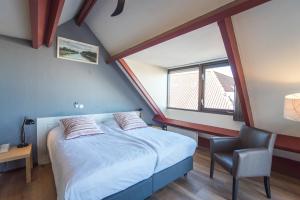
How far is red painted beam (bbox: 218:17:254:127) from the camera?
1.68m

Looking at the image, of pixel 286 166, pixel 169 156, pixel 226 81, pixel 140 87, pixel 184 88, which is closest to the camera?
pixel 169 156

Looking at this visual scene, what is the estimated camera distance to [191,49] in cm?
270

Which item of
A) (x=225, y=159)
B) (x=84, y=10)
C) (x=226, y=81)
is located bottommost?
(x=225, y=159)

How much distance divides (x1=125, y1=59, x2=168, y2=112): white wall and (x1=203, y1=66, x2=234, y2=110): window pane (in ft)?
3.86

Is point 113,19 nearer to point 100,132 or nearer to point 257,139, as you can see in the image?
point 100,132

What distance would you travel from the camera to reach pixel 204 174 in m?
2.47

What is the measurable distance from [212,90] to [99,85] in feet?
8.12

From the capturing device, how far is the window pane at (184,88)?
3.76 m

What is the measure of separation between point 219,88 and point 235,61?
1.36 m

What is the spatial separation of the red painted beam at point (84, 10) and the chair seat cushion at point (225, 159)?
2823 millimetres

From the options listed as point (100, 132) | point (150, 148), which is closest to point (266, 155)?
point (150, 148)

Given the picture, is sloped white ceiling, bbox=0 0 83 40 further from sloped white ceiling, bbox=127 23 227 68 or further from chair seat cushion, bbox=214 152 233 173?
chair seat cushion, bbox=214 152 233 173

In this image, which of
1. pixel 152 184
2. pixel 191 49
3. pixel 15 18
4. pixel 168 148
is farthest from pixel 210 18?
pixel 15 18

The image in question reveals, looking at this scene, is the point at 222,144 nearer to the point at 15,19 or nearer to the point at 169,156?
the point at 169,156
